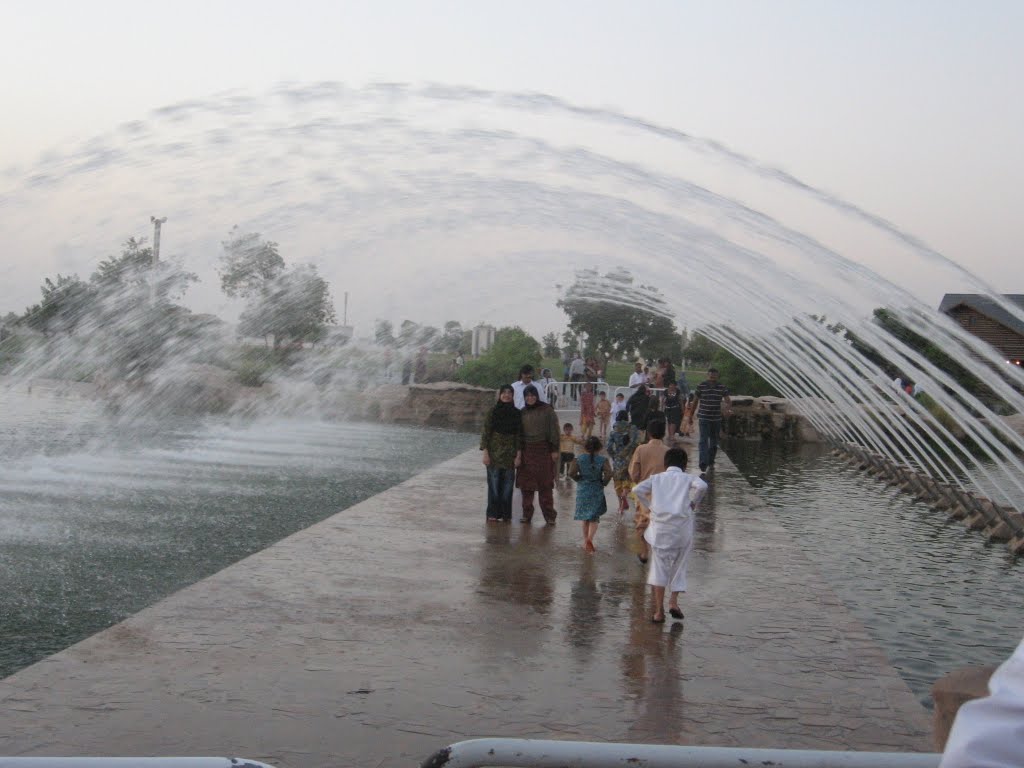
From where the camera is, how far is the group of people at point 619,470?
25.6 ft

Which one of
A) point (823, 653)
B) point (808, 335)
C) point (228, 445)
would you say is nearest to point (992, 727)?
point (823, 653)

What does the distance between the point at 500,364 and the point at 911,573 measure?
33.2 metres

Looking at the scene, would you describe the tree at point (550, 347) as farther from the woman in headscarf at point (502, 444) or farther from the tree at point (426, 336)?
the woman in headscarf at point (502, 444)

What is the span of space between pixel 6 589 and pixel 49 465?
9785 millimetres

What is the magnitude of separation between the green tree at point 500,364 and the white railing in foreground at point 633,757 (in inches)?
1511

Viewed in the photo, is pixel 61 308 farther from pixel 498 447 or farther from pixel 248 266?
pixel 498 447

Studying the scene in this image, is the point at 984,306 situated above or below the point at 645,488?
above

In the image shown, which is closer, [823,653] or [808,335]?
[823,653]

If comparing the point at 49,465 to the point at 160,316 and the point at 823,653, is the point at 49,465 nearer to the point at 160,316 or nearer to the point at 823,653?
the point at 823,653

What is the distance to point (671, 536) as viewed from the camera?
306 inches

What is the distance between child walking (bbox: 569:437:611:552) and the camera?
10.5 m

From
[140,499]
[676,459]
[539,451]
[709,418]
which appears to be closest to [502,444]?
[539,451]

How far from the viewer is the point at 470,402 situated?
105ft

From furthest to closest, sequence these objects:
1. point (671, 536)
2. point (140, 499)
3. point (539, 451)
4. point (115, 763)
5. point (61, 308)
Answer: point (61, 308) < point (140, 499) < point (539, 451) < point (671, 536) < point (115, 763)
